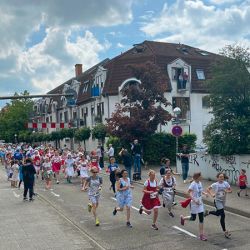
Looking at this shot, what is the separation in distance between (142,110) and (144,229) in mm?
17336

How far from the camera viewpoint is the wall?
1972cm

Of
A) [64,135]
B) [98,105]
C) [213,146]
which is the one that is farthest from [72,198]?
[64,135]

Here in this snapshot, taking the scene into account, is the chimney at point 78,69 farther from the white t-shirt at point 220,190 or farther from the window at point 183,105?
the white t-shirt at point 220,190

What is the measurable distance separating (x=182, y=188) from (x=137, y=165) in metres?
4.09

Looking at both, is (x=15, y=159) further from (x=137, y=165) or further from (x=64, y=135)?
(x=64, y=135)

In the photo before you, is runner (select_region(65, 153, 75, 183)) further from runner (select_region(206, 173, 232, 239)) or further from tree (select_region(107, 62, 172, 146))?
runner (select_region(206, 173, 232, 239))

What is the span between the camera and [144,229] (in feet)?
40.0

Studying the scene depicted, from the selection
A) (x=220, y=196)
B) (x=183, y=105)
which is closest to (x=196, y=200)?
(x=220, y=196)

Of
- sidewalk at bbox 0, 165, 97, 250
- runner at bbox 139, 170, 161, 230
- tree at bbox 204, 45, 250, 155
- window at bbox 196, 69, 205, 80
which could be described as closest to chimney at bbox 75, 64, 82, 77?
window at bbox 196, 69, 205, 80

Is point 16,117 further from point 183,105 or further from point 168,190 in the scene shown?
point 168,190

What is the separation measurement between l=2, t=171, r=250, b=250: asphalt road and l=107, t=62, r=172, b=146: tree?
11806 millimetres

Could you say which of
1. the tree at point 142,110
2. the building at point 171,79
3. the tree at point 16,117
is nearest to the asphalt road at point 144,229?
the tree at point 142,110

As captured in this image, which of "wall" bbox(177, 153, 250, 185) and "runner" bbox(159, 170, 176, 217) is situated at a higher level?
"wall" bbox(177, 153, 250, 185)

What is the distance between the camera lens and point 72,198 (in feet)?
60.0
